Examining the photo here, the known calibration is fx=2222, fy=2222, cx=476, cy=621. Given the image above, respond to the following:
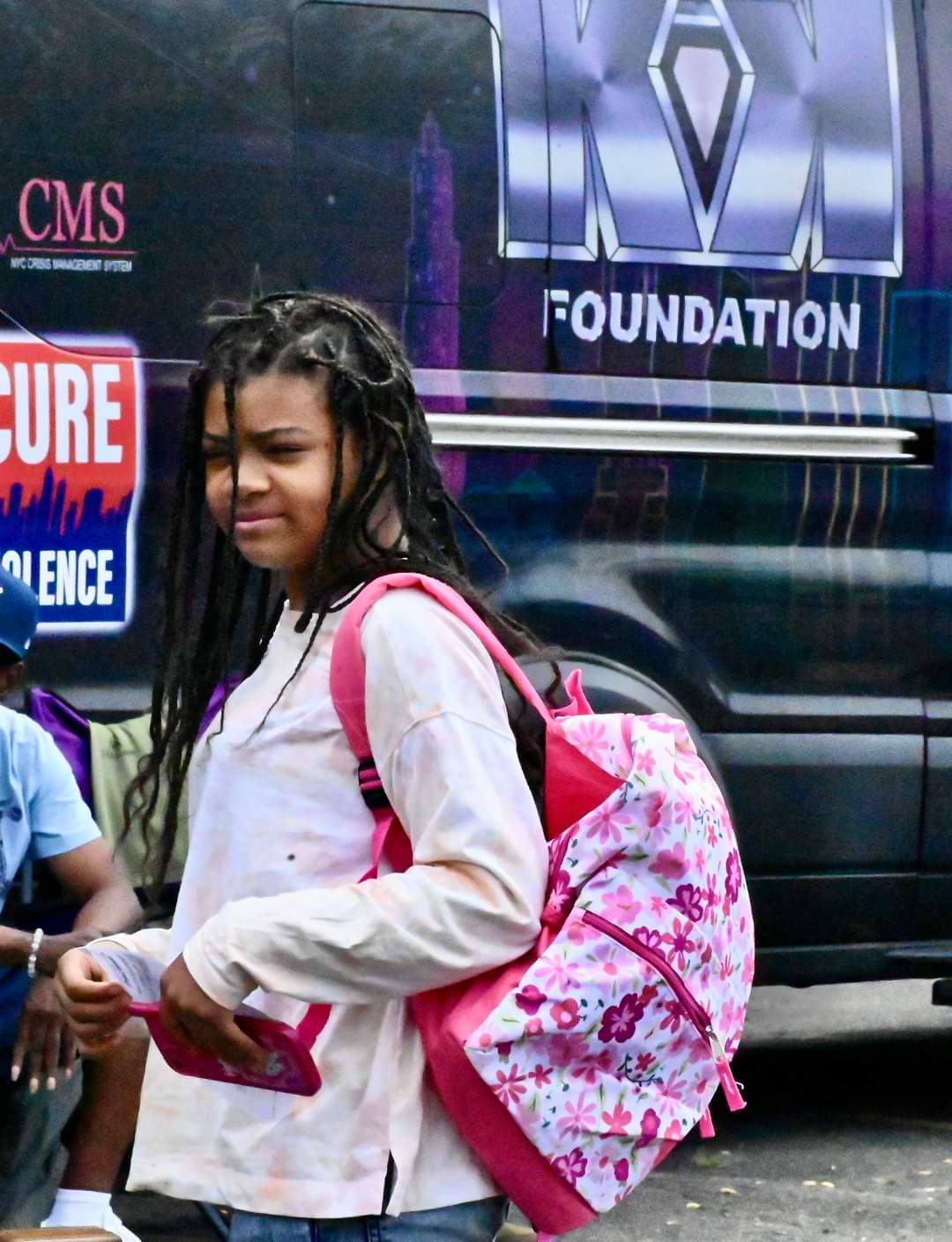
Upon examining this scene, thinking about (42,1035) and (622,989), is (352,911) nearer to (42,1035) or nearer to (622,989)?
(622,989)

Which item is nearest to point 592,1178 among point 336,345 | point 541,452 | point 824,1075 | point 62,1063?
point 336,345

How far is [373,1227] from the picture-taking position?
76.4 inches

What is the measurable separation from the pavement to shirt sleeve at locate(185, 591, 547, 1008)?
186cm

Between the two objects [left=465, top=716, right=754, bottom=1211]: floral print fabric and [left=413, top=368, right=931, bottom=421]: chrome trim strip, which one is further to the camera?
[left=413, top=368, right=931, bottom=421]: chrome trim strip

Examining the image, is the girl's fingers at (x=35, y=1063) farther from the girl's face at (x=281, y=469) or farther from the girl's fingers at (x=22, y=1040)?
the girl's face at (x=281, y=469)

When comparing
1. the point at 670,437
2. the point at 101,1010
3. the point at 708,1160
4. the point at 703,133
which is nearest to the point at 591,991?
the point at 101,1010

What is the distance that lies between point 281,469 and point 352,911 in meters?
0.45

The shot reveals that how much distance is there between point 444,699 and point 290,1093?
37cm

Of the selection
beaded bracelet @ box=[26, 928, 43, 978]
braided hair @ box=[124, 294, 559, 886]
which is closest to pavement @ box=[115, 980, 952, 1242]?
beaded bracelet @ box=[26, 928, 43, 978]

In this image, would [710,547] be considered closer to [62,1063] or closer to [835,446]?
[835,446]

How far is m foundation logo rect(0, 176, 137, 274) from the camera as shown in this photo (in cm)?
409

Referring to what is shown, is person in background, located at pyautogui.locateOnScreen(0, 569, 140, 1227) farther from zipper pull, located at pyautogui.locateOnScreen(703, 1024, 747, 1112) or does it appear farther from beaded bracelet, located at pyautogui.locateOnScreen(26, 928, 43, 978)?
zipper pull, located at pyautogui.locateOnScreen(703, 1024, 747, 1112)

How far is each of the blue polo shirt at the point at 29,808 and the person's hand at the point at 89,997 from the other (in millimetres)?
1589

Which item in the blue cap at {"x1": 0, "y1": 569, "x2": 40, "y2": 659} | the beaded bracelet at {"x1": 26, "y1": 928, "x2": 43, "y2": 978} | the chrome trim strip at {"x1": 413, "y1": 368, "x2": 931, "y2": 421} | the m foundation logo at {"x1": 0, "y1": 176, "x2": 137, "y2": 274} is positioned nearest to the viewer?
the beaded bracelet at {"x1": 26, "y1": 928, "x2": 43, "y2": 978}
